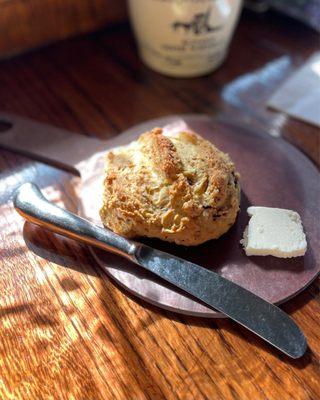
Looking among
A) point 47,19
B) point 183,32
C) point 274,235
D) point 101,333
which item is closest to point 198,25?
point 183,32

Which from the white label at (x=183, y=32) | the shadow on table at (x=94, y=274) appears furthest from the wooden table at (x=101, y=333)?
the white label at (x=183, y=32)

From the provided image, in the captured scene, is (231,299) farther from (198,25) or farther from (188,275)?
(198,25)

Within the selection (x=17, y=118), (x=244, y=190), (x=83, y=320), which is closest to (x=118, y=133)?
(x=17, y=118)

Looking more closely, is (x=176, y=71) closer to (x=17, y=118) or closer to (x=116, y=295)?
(x=17, y=118)

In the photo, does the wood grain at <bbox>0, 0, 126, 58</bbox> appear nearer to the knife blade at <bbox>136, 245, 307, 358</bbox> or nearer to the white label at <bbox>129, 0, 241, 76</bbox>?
the white label at <bbox>129, 0, 241, 76</bbox>

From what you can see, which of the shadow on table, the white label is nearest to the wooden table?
the shadow on table

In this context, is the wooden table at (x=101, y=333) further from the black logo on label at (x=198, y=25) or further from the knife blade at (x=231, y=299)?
the black logo on label at (x=198, y=25)

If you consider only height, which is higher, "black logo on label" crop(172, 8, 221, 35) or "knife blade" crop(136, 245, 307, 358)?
"black logo on label" crop(172, 8, 221, 35)
